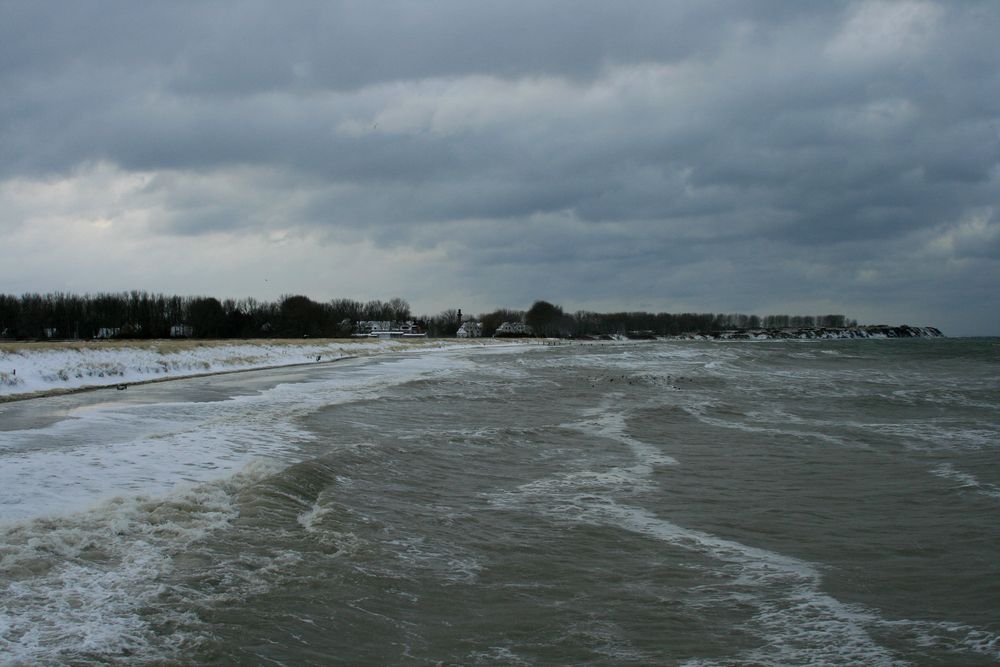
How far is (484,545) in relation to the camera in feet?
25.4

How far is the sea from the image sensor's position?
528cm

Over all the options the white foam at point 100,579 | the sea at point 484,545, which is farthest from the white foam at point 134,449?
the white foam at point 100,579

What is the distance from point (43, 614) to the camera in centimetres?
531

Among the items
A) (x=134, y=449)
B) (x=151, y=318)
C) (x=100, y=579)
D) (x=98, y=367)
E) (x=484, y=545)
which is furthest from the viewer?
(x=151, y=318)

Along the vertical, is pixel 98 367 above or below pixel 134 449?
above

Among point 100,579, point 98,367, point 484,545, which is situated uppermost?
point 98,367

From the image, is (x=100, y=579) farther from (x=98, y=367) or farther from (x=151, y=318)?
(x=151, y=318)

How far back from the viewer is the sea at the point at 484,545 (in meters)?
5.28

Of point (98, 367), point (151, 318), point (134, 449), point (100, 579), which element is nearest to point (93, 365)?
point (98, 367)

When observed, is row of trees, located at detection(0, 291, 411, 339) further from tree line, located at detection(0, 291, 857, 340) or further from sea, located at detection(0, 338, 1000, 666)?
sea, located at detection(0, 338, 1000, 666)

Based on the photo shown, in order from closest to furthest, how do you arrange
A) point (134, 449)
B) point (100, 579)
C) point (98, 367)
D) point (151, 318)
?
point (100, 579), point (134, 449), point (98, 367), point (151, 318)

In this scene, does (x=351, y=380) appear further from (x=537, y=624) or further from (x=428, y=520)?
(x=537, y=624)

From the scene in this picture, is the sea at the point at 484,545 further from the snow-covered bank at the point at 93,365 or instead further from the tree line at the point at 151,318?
the tree line at the point at 151,318

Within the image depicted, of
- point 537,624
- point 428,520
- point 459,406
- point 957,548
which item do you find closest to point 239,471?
point 428,520
